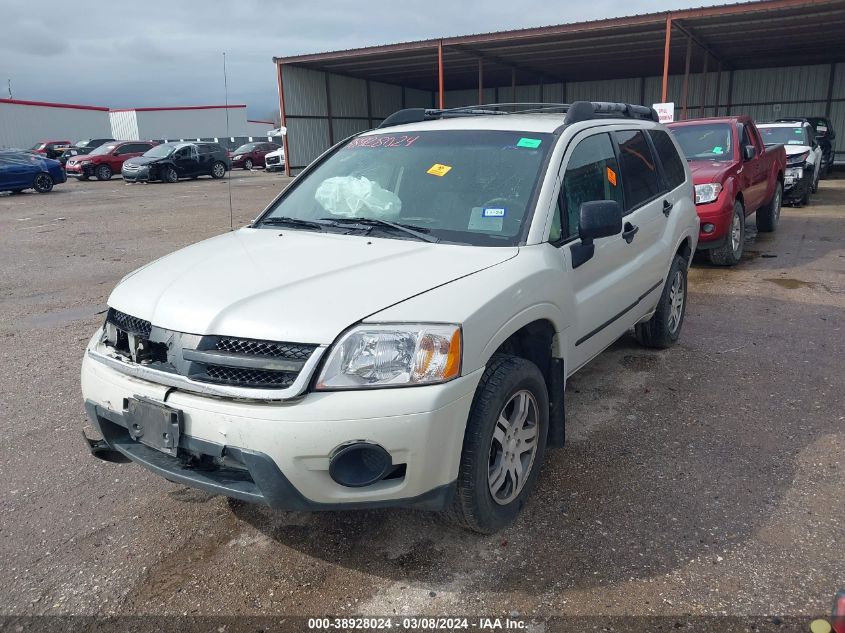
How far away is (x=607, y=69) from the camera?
29.0 m

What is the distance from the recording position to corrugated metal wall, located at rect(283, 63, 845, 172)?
2792 cm

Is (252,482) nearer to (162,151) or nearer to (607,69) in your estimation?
(162,151)

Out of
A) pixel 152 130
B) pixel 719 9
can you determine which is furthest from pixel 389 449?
pixel 152 130

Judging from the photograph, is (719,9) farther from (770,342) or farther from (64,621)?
(64,621)

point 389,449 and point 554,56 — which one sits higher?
point 554,56

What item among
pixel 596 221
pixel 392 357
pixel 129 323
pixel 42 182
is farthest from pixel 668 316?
pixel 42 182

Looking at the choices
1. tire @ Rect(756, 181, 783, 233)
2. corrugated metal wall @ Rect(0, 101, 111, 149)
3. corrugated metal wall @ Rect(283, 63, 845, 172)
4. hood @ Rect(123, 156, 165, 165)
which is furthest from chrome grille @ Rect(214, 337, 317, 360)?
corrugated metal wall @ Rect(0, 101, 111, 149)

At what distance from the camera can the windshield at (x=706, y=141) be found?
8727 mm

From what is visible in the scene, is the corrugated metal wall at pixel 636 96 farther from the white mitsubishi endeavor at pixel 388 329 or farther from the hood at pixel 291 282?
the hood at pixel 291 282

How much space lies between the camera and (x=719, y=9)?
1720 cm

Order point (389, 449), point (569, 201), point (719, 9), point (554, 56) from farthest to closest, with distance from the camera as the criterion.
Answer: point (554, 56) → point (719, 9) → point (569, 201) → point (389, 449)

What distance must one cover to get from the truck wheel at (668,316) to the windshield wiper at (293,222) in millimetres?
2775

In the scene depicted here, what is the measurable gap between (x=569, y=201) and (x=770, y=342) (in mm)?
3089

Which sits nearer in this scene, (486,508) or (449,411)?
(449,411)
